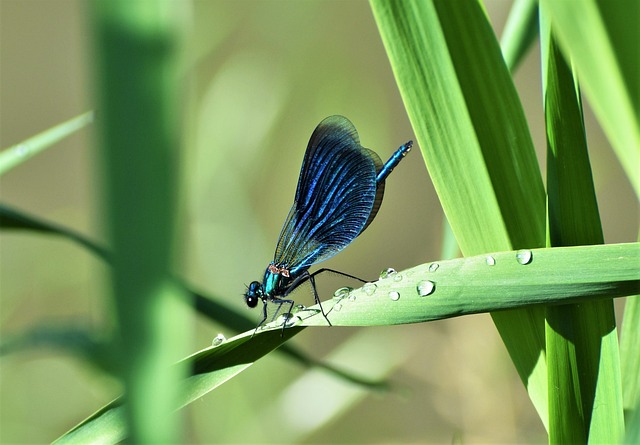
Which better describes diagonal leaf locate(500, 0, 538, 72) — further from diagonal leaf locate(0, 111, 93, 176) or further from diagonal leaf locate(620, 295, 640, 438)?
diagonal leaf locate(0, 111, 93, 176)

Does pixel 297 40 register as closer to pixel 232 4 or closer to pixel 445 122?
pixel 232 4

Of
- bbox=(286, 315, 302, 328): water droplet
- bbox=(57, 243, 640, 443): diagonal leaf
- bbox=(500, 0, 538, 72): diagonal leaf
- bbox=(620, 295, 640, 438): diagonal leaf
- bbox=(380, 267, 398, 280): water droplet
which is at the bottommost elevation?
bbox=(620, 295, 640, 438): diagonal leaf

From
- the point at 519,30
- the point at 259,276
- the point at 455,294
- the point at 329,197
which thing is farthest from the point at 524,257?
the point at 259,276

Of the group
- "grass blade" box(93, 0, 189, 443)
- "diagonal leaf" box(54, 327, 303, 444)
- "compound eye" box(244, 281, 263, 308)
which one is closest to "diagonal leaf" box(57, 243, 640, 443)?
"diagonal leaf" box(54, 327, 303, 444)

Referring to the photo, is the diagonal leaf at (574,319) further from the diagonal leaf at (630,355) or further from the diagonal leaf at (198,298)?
the diagonal leaf at (198,298)

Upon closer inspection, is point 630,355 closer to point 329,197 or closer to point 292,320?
point 292,320

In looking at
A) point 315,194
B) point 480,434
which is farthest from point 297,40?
point 480,434
